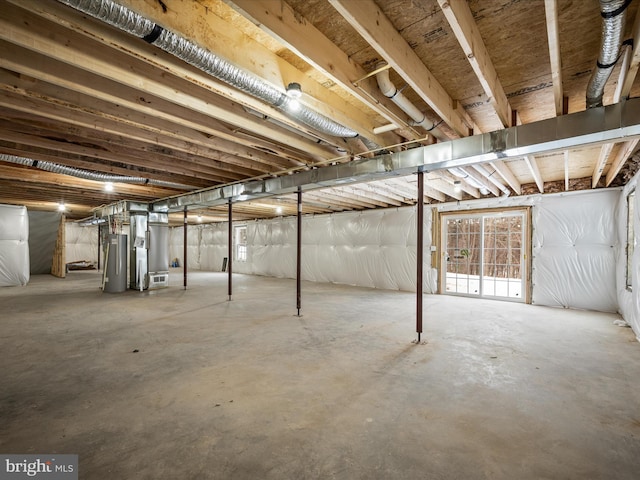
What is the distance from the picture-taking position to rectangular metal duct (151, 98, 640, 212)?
2162mm

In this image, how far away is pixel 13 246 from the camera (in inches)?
298

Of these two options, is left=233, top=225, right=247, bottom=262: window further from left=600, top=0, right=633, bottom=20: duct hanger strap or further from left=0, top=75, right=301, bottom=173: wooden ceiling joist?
left=600, top=0, right=633, bottom=20: duct hanger strap

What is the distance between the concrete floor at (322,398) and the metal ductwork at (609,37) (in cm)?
214

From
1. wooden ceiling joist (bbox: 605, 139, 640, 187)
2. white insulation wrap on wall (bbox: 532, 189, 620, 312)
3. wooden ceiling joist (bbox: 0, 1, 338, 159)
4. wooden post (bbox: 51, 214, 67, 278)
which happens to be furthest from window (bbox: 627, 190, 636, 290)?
wooden post (bbox: 51, 214, 67, 278)

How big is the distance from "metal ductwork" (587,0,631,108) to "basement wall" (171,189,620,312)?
13.5ft

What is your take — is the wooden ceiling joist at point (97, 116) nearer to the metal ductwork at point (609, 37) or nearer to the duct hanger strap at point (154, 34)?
the duct hanger strap at point (154, 34)

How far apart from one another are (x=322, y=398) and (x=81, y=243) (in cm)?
1511

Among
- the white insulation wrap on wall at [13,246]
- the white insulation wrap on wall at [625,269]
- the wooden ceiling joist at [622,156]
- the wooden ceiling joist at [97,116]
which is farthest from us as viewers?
the white insulation wrap on wall at [13,246]

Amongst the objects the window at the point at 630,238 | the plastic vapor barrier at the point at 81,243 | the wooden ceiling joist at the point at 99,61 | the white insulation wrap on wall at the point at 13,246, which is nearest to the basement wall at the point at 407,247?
the window at the point at 630,238

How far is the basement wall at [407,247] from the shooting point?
5.01 meters

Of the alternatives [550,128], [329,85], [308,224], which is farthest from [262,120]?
[308,224]

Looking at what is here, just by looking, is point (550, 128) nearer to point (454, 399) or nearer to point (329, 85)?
point (329, 85)

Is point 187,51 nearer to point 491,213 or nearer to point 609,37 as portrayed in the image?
point 609,37

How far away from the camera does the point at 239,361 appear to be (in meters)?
2.77
